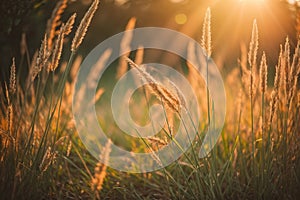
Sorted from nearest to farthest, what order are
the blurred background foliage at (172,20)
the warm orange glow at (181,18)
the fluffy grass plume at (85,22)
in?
the fluffy grass plume at (85,22) → the blurred background foliage at (172,20) → the warm orange glow at (181,18)

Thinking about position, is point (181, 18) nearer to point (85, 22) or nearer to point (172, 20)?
point (172, 20)

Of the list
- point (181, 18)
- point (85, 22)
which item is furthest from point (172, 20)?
point (85, 22)

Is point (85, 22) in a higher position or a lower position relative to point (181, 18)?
lower

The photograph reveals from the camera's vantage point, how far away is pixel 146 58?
21.8 feet

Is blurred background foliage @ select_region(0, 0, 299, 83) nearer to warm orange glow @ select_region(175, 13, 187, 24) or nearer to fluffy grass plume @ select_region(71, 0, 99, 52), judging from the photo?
warm orange glow @ select_region(175, 13, 187, 24)

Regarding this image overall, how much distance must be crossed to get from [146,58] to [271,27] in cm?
270

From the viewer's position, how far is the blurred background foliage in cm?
250

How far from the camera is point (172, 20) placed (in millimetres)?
5879

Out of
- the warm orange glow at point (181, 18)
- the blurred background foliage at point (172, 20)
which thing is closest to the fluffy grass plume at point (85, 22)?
the blurred background foliage at point (172, 20)

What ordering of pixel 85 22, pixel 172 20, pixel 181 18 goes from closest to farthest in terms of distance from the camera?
pixel 85 22 → pixel 181 18 → pixel 172 20

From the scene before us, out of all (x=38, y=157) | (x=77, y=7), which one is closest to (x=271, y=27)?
(x=77, y=7)

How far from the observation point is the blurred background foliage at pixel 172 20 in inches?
98.6

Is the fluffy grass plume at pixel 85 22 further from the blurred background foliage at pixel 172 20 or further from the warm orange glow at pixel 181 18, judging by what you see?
the warm orange glow at pixel 181 18

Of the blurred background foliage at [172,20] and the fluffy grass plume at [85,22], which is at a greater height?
the blurred background foliage at [172,20]
